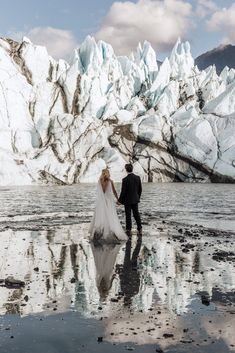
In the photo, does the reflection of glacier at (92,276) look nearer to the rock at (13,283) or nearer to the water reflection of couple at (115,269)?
the water reflection of couple at (115,269)

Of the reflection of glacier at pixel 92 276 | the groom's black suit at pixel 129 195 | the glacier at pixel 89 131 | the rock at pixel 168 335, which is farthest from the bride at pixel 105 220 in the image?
the glacier at pixel 89 131

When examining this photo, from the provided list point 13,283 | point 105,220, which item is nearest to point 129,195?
point 105,220

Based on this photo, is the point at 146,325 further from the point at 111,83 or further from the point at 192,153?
the point at 111,83

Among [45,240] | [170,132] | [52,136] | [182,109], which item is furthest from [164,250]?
[182,109]

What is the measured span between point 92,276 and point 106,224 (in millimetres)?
4547

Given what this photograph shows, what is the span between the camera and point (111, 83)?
259 feet

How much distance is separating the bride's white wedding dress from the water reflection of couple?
0.59m

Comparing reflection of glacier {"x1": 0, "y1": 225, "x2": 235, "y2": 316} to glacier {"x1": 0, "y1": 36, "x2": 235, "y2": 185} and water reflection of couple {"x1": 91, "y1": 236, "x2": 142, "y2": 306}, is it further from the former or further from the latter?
glacier {"x1": 0, "y1": 36, "x2": 235, "y2": 185}

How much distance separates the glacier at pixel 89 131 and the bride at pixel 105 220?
117ft

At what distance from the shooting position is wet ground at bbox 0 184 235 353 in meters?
5.50

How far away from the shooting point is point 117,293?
24.7 feet

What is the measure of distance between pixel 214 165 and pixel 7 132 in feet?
86.9

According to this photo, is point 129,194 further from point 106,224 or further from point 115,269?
point 115,269

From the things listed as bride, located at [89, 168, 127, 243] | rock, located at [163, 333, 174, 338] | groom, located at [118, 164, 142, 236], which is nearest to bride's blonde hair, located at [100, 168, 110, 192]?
bride, located at [89, 168, 127, 243]
